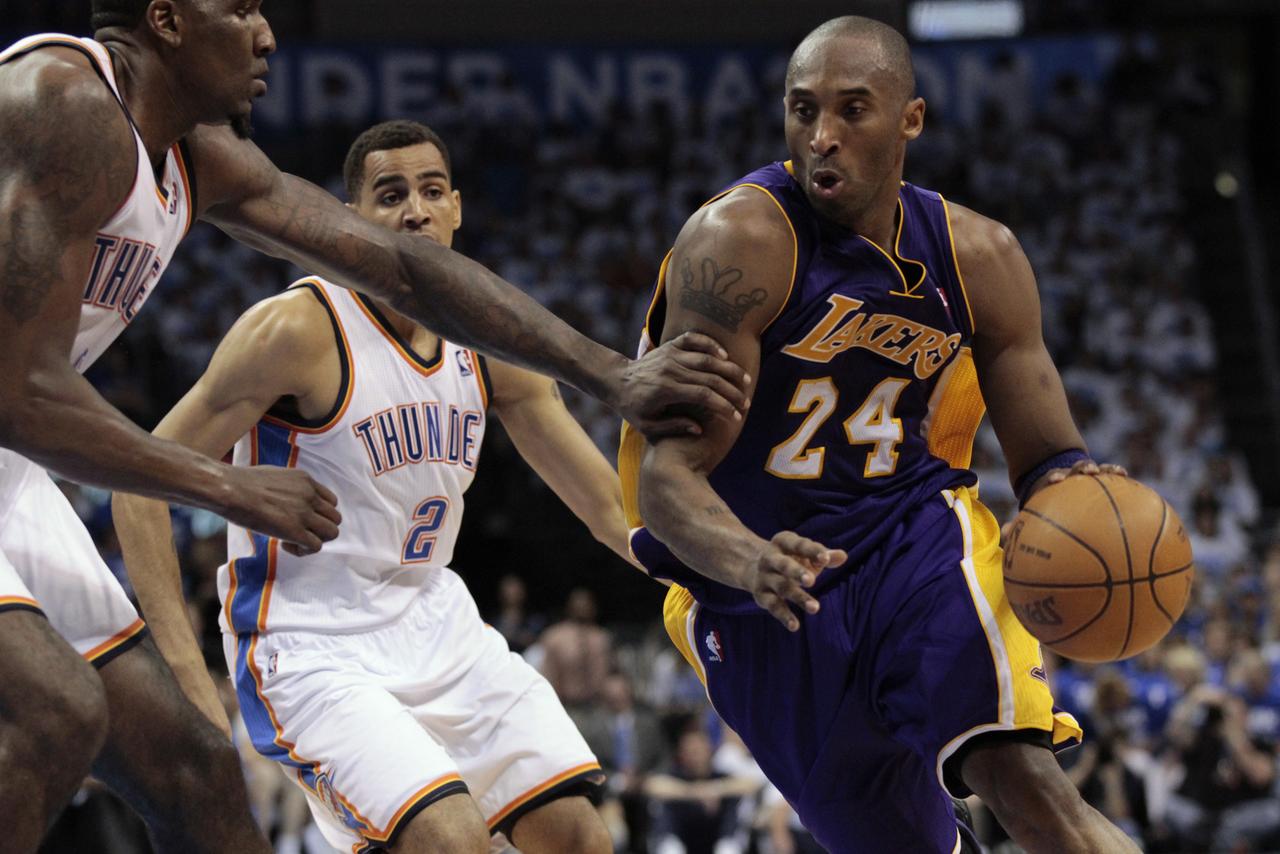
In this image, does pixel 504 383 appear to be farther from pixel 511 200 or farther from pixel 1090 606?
pixel 511 200

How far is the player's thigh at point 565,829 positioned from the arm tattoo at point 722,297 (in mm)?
1478

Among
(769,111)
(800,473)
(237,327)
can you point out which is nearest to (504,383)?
(237,327)

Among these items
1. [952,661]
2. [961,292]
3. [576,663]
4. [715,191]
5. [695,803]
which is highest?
[961,292]

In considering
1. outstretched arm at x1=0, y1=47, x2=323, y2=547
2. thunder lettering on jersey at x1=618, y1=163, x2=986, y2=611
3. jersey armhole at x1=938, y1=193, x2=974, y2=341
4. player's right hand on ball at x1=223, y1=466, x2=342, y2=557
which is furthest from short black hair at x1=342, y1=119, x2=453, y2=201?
player's right hand on ball at x1=223, y1=466, x2=342, y2=557

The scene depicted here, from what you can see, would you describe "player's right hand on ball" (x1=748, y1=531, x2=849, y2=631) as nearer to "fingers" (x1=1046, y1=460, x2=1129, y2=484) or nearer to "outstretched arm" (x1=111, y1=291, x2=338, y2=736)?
"fingers" (x1=1046, y1=460, x2=1129, y2=484)

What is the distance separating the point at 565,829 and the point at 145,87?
7.49 ft

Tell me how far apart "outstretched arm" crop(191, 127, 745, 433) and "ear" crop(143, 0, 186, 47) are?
0.39m

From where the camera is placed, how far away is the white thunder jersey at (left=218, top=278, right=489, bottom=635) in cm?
462

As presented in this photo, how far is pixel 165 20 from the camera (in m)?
3.64

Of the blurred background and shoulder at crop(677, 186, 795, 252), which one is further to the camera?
the blurred background

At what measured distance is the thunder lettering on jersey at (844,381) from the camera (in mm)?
4184

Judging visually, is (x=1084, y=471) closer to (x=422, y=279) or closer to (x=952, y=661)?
(x=952, y=661)

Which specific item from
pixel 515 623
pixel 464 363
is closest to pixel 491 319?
pixel 464 363

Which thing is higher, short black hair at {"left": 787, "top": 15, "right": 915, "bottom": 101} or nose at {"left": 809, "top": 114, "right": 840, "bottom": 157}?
short black hair at {"left": 787, "top": 15, "right": 915, "bottom": 101}
